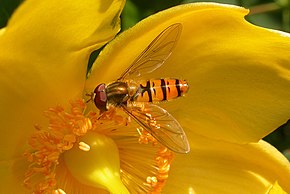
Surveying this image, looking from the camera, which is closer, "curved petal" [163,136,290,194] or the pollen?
the pollen

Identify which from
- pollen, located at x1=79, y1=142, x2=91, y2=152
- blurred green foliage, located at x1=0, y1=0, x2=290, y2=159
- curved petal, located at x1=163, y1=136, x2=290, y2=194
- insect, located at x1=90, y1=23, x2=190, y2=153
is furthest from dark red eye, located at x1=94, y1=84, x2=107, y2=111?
blurred green foliage, located at x1=0, y1=0, x2=290, y2=159

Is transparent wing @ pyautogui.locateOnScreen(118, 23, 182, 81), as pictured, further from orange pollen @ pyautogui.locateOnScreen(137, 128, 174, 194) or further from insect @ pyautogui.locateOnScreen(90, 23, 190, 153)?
orange pollen @ pyautogui.locateOnScreen(137, 128, 174, 194)

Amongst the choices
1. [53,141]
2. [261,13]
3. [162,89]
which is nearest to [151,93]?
[162,89]

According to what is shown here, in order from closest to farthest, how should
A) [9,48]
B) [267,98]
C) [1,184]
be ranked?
[9,48], [1,184], [267,98]

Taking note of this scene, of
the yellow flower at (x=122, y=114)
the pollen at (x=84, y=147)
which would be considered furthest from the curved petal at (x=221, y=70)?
the pollen at (x=84, y=147)

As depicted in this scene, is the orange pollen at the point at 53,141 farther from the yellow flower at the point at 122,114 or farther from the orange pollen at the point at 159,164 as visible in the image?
the orange pollen at the point at 159,164

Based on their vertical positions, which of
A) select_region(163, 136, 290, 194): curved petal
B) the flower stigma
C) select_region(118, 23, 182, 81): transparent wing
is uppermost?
select_region(118, 23, 182, 81): transparent wing

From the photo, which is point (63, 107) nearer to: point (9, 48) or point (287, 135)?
point (9, 48)

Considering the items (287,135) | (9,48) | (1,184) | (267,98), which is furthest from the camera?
(287,135)

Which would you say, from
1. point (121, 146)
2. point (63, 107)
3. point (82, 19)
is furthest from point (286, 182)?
point (82, 19)
